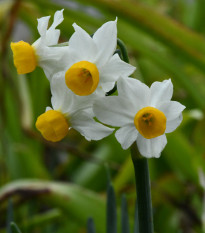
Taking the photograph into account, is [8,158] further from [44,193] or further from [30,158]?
[44,193]

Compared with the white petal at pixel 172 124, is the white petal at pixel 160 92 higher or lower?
higher

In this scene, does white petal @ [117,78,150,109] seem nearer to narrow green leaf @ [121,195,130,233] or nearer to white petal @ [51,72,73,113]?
white petal @ [51,72,73,113]

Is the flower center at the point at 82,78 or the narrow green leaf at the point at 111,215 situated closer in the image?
the flower center at the point at 82,78

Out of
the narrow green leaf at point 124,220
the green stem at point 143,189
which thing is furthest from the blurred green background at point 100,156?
the green stem at point 143,189

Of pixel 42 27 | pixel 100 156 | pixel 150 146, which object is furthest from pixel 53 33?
pixel 100 156

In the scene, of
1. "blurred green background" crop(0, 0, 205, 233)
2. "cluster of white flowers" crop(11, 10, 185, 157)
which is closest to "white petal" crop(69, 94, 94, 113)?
"cluster of white flowers" crop(11, 10, 185, 157)

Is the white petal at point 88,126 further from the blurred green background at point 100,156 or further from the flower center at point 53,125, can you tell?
the blurred green background at point 100,156
